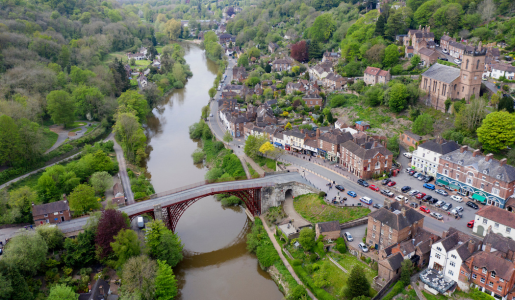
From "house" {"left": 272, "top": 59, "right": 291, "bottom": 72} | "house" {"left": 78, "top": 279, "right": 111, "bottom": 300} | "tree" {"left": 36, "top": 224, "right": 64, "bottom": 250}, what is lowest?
"house" {"left": 78, "top": 279, "right": 111, "bottom": 300}

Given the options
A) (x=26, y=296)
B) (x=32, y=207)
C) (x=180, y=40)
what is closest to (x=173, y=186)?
(x=32, y=207)

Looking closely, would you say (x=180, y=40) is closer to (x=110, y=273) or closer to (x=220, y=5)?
(x=220, y=5)

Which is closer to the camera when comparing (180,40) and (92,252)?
(92,252)

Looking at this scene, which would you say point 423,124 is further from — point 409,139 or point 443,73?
point 443,73

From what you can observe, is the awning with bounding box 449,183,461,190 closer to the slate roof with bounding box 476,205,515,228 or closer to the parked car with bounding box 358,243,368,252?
the slate roof with bounding box 476,205,515,228

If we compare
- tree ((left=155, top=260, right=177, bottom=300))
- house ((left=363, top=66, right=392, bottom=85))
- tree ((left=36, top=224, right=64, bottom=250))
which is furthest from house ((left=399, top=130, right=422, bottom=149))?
tree ((left=36, top=224, right=64, bottom=250))

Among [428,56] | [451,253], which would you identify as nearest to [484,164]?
[451,253]

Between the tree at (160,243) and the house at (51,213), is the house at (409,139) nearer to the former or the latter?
the tree at (160,243)
